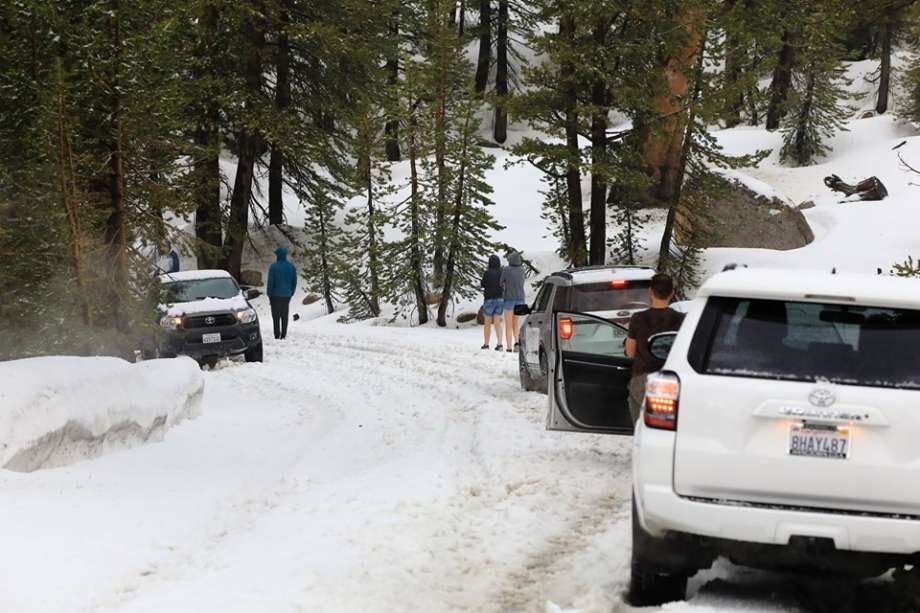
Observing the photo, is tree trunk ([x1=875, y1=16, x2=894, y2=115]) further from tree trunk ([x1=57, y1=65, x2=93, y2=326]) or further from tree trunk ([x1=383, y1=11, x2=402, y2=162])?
tree trunk ([x1=57, y1=65, x2=93, y2=326])

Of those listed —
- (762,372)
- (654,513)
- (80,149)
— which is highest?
(80,149)

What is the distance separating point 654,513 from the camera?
19.2 ft

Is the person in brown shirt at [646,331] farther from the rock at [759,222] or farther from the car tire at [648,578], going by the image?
the rock at [759,222]

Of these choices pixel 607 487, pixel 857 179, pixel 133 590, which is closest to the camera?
pixel 133 590

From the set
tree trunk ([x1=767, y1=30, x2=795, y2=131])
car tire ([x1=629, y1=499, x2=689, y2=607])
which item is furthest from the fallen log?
car tire ([x1=629, y1=499, x2=689, y2=607])

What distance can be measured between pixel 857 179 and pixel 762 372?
38.0 meters

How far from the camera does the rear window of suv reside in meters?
5.68

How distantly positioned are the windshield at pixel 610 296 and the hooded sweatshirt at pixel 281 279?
12.5m

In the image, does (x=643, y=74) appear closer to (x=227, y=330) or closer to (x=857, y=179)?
(x=227, y=330)

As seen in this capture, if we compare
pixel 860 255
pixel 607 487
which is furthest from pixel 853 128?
pixel 607 487

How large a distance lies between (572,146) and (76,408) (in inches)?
703

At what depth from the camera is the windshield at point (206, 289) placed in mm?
22141

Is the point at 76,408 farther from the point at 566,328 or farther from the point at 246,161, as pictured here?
the point at 246,161

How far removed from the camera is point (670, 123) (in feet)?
89.8
